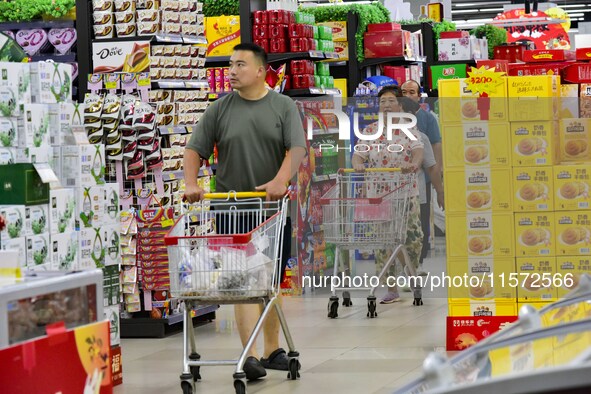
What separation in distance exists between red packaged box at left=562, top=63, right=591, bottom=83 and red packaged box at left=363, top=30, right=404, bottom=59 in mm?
3137

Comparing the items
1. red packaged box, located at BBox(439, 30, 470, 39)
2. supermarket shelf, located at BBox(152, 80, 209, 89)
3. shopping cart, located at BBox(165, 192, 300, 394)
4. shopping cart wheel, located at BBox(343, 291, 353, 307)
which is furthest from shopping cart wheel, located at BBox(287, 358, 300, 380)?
red packaged box, located at BBox(439, 30, 470, 39)

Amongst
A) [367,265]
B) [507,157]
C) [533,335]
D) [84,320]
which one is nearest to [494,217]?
[507,157]

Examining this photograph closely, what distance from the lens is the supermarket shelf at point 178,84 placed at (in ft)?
25.9

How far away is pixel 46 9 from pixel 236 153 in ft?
9.97

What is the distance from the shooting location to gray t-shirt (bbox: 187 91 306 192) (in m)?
6.19

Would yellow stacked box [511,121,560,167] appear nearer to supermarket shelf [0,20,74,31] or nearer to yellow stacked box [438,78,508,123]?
yellow stacked box [438,78,508,123]

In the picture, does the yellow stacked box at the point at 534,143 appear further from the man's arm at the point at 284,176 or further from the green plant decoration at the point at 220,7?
the green plant decoration at the point at 220,7

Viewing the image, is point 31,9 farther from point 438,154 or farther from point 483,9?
point 483,9

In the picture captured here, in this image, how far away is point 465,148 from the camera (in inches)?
256

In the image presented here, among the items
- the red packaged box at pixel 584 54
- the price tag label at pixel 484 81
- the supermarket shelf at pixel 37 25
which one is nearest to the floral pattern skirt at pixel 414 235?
the price tag label at pixel 484 81

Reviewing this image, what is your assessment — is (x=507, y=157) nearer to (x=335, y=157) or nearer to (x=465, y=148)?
(x=465, y=148)

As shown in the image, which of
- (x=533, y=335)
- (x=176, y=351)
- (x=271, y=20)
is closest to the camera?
(x=533, y=335)

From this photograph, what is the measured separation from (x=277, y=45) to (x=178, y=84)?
2862 millimetres

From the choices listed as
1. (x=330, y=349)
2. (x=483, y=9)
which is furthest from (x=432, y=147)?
(x=483, y=9)
